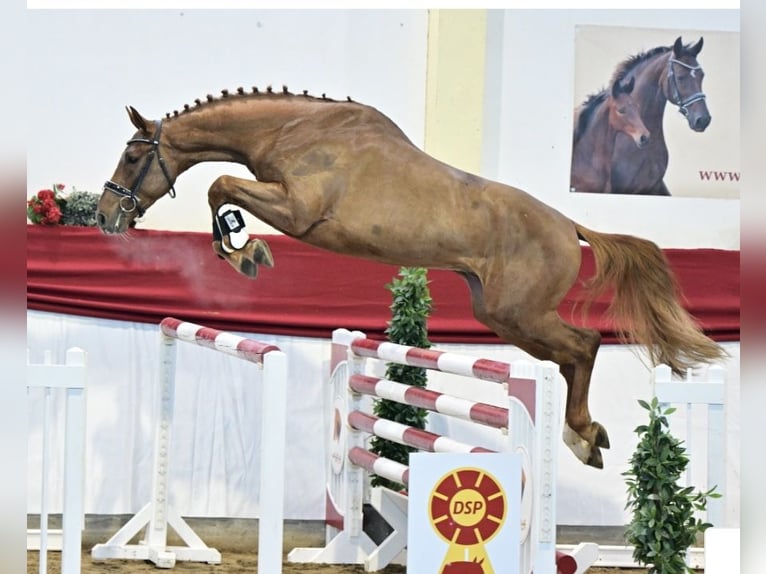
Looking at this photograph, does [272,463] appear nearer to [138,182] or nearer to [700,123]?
[138,182]

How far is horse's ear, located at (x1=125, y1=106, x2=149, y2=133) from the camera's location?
3.16 metres

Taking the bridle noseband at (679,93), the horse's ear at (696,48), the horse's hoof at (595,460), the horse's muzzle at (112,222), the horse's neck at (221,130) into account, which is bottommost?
the horse's hoof at (595,460)

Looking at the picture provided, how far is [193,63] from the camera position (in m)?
3.44

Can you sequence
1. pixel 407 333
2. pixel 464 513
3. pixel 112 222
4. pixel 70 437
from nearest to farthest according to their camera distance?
pixel 464 513 < pixel 70 437 < pixel 112 222 < pixel 407 333

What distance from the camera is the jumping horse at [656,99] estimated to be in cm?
346

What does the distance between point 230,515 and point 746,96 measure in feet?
11.0

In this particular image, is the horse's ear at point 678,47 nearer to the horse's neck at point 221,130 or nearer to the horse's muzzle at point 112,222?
the horse's neck at point 221,130

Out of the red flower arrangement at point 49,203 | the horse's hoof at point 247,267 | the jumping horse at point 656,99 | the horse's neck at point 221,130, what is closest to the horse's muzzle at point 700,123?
the jumping horse at point 656,99

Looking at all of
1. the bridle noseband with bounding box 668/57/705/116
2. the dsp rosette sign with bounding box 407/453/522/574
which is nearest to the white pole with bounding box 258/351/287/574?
the dsp rosette sign with bounding box 407/453/522/574

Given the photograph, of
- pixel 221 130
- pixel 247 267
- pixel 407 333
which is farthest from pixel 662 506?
pixel 221 130

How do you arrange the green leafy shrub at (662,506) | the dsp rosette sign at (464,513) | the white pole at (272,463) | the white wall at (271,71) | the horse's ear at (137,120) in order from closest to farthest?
the dsp rosette sign at (464,513) < the white pole at (272,463) < the green leafy shrub at (662,506) < the horse's ear at (137,120) < the white wall at (271,71)

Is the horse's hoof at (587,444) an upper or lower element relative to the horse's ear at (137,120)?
lower

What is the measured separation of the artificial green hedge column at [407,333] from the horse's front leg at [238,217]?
56 centimetres

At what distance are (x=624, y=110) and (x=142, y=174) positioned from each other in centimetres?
161
